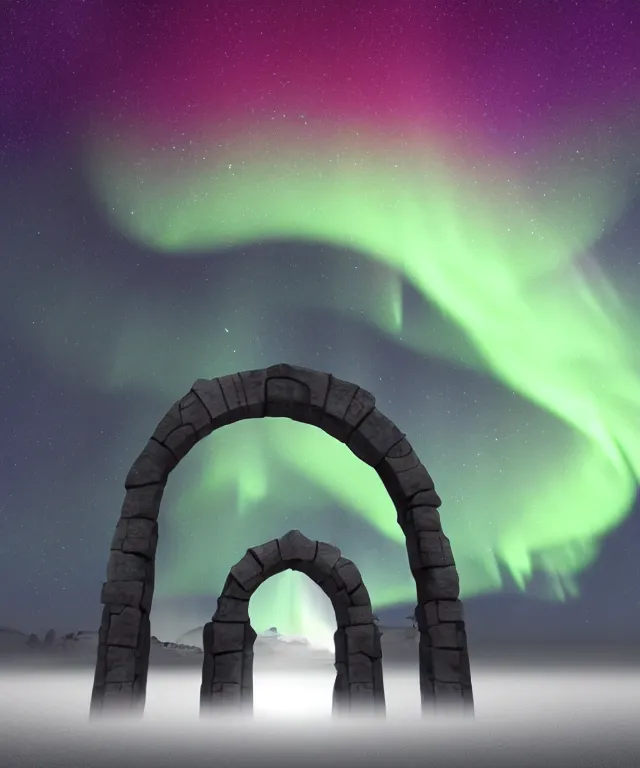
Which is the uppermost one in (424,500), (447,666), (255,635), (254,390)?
(254,390)

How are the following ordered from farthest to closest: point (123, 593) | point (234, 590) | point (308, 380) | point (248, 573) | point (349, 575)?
point (349, 575)
point (248, 573)
point (234, 590)
point (308, 380)
point (123, 593)

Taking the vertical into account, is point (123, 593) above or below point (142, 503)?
below

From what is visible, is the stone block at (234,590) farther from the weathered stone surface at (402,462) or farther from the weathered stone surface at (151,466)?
the weathered stone surface at (402,462)

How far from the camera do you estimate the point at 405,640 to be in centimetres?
7875

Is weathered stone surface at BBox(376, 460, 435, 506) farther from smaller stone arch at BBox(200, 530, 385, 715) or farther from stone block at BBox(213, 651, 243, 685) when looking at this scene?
stone block at BBox(213, 651, 243, 685)

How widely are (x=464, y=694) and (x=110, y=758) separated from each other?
5723 mm

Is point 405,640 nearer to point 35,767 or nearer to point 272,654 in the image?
Result: point 272,654

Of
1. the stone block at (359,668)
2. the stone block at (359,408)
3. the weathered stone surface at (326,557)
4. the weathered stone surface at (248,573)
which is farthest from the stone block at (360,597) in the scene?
the stone block at (359,408)

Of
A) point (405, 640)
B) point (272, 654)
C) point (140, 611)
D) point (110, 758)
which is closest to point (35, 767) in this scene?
point (110, 758)

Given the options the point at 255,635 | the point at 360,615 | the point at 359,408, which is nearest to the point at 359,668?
the point at 360,615

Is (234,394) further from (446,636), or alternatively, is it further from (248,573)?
(446,636)

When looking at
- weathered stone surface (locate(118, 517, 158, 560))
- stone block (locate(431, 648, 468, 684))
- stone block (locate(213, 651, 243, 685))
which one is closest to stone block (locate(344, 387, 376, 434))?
weathered stone surface (locate(118, 517, 158, 560))

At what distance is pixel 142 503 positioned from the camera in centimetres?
1110

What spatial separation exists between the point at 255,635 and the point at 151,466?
13.7 feet
